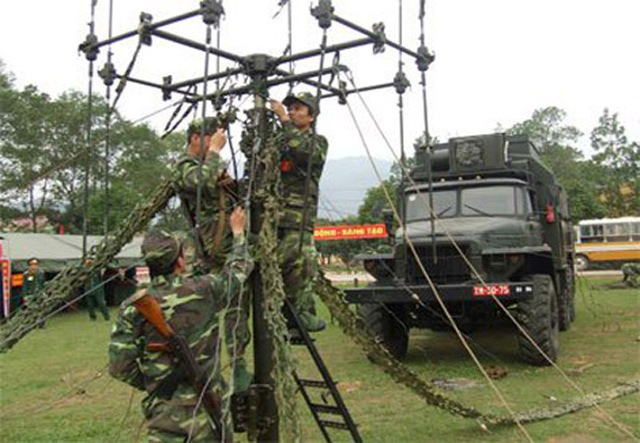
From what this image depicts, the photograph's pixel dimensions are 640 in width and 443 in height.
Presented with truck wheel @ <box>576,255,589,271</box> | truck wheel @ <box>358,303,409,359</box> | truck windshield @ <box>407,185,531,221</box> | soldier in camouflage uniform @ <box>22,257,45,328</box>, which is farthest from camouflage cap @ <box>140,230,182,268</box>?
truck wheel @ <box>576,255,589,271</box>

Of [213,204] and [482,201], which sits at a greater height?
[482,201]

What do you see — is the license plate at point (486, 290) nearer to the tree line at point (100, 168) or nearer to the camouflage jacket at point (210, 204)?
the camouflage jacket at point (210, 204)

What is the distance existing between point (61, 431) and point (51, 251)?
40.6 feet

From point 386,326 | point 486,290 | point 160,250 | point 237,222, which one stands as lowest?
point 386,326

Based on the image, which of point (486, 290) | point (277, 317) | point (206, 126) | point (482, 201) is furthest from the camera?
point (482, 201)

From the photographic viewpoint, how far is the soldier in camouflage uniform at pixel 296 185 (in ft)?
13.1

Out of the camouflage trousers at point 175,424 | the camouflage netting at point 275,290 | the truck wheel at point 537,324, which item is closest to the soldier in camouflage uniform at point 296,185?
the camouflage netting at point 275,290

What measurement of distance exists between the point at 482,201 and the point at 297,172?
5178 millimetres

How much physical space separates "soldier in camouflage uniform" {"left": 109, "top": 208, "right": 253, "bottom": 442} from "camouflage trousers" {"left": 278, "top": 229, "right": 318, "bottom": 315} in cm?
67

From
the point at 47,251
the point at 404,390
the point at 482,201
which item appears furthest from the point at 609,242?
the point at 404,390

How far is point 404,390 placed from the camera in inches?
260

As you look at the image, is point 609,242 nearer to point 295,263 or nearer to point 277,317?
point 295,263

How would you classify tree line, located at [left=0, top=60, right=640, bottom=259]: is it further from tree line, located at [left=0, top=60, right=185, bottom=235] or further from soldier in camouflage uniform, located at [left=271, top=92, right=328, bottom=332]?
soldier in camouflage uniform, located at [left=271, top=92, right=328, bottom=332]

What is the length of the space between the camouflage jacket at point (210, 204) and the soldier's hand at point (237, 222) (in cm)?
21
